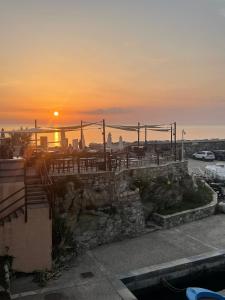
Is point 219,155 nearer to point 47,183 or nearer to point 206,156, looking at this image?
point 206,156

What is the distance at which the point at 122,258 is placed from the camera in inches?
584

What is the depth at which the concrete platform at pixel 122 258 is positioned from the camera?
1189 cm

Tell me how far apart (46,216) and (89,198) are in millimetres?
3735

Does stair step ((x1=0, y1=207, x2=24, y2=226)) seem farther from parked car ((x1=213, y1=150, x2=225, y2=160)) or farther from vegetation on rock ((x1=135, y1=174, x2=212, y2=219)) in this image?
parked car ((x1=213, y1=150, x2=225, y2=160))

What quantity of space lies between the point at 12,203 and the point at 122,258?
194 inches

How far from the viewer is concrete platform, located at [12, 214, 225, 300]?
39.0ft

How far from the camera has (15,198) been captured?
13.4 metres

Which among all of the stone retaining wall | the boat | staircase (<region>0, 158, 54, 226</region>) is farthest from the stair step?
the stone retaining wall

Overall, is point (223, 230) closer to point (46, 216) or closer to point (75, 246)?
point (75, 246)

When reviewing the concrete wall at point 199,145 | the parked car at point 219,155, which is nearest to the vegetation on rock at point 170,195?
the parked car at point 219,155

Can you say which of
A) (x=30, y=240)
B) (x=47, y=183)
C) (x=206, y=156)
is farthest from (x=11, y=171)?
(x=206, y=156)

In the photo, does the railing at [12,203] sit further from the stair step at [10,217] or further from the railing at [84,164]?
the railing at [84,164]

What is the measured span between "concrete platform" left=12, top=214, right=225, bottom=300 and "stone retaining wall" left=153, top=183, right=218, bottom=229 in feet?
1.14

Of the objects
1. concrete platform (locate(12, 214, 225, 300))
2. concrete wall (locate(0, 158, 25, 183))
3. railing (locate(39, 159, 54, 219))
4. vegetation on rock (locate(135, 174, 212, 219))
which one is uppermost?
concrete wall (locate(0, 158, 25, 183))
